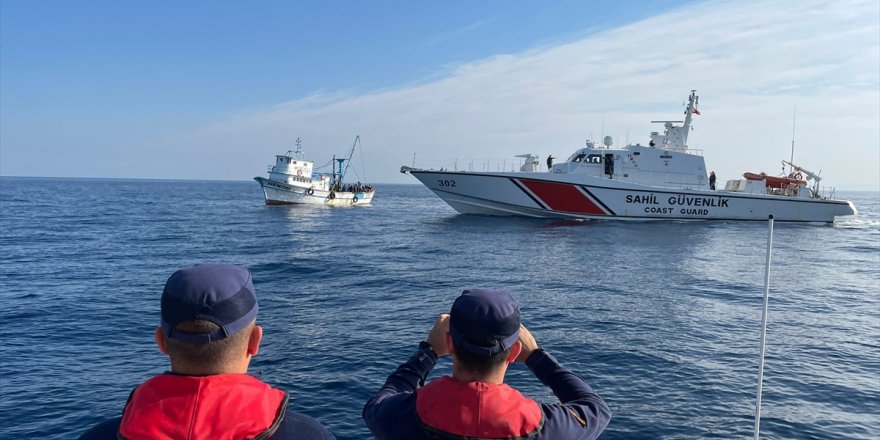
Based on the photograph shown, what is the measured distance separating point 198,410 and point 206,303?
34 centimetres

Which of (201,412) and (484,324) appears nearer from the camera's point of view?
(201,412)

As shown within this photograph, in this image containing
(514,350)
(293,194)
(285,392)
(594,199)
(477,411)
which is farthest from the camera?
(293,194)

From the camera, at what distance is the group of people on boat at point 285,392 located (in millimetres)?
1818

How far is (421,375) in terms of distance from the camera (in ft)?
8.95

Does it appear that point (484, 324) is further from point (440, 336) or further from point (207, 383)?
point (207, 383)

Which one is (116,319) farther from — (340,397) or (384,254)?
(384,254)

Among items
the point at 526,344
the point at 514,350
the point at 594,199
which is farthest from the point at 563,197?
the point at 514,350

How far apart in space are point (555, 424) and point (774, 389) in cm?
893

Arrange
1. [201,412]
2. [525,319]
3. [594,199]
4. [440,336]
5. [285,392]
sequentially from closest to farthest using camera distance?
[201,412] < [285,392] < [440,336] < [525,319] < [594,199]

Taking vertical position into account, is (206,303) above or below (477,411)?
above

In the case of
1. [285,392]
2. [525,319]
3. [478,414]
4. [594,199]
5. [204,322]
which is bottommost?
[525,319]

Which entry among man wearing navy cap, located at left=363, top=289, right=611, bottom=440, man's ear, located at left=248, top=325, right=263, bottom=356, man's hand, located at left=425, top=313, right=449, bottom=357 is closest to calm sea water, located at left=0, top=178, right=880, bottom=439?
man's ear, located at left=248, top=325, right=263, bottom=356

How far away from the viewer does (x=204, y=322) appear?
1.92m

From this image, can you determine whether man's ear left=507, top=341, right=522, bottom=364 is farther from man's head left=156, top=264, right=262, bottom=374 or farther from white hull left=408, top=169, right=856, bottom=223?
white hull left=408, top=169, right=856, bottom=223
